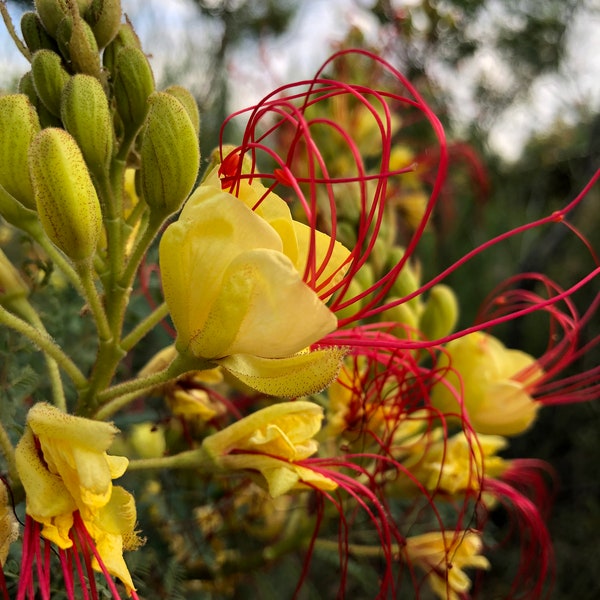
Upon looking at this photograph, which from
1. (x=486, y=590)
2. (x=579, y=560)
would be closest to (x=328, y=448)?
(x=486, y=590)

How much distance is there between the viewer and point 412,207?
1.76 m

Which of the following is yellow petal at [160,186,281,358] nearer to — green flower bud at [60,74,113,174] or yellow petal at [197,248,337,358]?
yellow petal at [197,248,337,358]

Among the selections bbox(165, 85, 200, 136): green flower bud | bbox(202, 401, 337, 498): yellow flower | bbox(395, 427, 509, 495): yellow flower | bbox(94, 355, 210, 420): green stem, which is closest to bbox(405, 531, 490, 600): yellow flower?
bbox(395, 427, 509, 495): yellow flower

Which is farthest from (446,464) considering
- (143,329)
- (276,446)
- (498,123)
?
(498,123)

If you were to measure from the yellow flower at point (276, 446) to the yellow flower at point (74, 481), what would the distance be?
11 cm

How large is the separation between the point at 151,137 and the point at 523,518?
690 millimetres

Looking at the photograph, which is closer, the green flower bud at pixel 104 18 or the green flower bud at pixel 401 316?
the green flower bud at pixel 104 18

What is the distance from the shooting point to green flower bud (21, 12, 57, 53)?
62 cm

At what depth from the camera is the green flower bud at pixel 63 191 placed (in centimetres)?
51

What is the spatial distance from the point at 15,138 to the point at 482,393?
549 millimetres

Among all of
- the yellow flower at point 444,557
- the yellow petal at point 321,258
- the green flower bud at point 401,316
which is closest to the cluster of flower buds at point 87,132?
the yellow petal at point 321,258

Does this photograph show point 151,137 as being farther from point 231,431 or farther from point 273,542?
point 273,542

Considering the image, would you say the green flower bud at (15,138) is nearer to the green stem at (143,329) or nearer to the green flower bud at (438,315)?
the green stem at (143,329)

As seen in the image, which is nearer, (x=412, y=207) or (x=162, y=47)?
(x=412, y=207)
